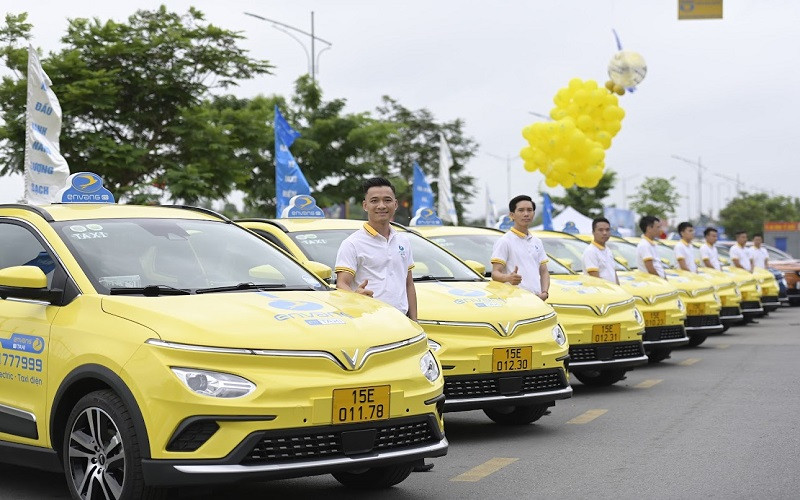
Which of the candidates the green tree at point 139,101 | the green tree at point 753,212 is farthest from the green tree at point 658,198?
the green tree at point 139,101

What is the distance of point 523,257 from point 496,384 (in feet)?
8.77

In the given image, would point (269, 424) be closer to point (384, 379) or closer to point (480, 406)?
point (384, 379)

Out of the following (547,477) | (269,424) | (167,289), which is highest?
(167,289)

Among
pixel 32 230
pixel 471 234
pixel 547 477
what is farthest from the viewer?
pixel 471 234

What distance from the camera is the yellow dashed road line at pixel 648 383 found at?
12.0m

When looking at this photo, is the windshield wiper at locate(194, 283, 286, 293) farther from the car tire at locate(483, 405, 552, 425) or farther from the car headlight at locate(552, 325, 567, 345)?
the car tire at locate(483, 405, 552, 425)

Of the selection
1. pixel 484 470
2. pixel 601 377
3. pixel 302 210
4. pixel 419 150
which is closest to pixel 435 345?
pixel 484 470

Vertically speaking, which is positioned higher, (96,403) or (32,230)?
(32,230)

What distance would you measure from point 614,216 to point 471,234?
59.4 meters

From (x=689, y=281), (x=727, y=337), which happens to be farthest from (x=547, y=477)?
(x=727, y=337)

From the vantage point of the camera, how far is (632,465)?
290 inches

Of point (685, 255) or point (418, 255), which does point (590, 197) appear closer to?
point (685, 255)

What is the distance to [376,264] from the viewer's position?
809cm

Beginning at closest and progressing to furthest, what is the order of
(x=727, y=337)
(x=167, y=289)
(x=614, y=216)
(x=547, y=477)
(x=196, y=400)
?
(x=196, y=400) < (x=167, y=289) < (x=547, y=477) < (x=727, y=337) < (x=614, y=216)
